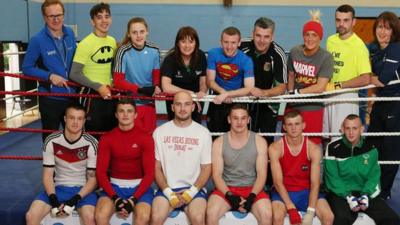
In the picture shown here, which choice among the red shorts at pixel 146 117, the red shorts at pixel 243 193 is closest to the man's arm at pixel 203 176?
the red shorts at pixel 243 193

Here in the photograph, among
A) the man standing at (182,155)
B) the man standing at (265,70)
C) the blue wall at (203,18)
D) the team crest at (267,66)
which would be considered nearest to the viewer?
the man standing at (182,155)

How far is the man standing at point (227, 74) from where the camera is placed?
3.06 m

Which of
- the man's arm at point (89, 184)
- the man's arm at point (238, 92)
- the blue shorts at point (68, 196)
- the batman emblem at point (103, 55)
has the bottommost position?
the blue shorts at point (68, 196)

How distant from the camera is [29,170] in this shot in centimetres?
423

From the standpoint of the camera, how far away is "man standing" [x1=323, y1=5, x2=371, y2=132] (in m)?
3.14

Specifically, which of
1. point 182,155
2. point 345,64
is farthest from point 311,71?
point 182,155

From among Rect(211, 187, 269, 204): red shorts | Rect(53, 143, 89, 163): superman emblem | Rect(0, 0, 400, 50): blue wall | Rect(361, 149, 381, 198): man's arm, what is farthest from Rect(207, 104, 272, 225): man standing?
Rect(0, 0, 400, 50): blue wall

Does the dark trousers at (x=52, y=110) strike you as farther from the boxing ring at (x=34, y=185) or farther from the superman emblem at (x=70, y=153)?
the superman emblem at (x=70, y=153)

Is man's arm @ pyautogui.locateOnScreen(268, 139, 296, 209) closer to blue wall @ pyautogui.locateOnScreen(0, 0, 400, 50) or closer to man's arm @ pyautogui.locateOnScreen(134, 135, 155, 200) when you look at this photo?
man's arm @ pyautogui.locateOnScreen(134, 135, 155, 200)

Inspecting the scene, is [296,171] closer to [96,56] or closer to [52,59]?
[96,56]

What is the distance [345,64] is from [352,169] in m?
0.80

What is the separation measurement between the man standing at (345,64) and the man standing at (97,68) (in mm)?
1643

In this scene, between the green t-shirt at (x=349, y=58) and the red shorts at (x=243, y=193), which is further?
the green t-shirt at (x=349, y=58)

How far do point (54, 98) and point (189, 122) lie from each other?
1.04 meters
